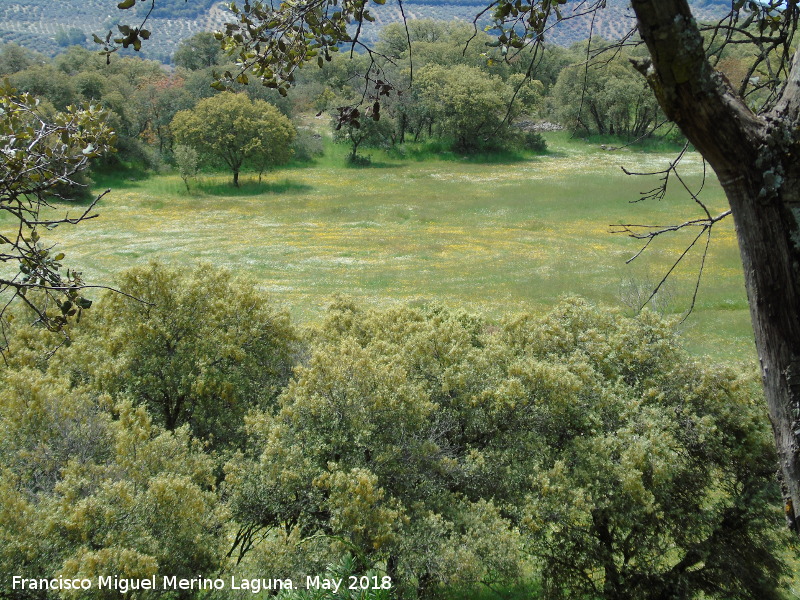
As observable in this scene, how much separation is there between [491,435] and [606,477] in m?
2.88

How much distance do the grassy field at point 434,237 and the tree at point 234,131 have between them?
293 cm

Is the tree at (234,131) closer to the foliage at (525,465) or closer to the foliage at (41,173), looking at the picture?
the foliage at (525,465)

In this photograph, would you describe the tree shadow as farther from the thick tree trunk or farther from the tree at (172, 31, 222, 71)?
the thick tree trunk

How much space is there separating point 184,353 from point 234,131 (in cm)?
4914

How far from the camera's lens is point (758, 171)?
2.75 metres

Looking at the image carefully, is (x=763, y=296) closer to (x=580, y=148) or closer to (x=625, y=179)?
(x=625, y=179)

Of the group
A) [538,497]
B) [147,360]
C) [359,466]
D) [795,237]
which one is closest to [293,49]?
[795,237]

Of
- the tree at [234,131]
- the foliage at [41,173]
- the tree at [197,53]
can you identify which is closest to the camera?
the foliage at [41,173]

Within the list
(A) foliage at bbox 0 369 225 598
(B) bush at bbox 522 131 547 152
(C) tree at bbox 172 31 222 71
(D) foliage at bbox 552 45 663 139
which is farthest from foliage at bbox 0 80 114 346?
(C) tree at bbox 172 31 222 71

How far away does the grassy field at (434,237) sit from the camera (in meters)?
35.3

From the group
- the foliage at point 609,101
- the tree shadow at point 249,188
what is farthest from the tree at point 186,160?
the foliage at point 609,101

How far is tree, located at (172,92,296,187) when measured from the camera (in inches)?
2395

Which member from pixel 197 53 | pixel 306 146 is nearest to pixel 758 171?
pixel 306 146

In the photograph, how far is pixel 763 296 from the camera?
2885 mm
